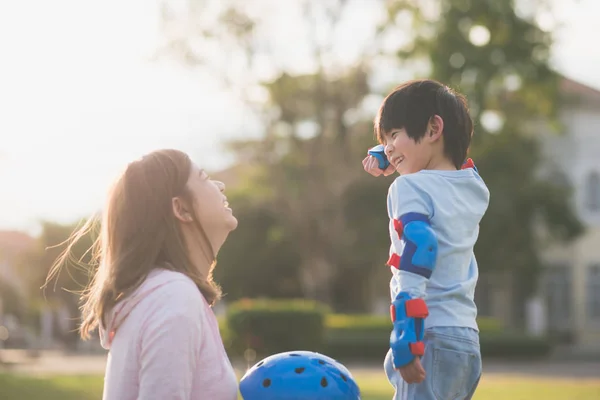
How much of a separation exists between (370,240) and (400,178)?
3334 cm

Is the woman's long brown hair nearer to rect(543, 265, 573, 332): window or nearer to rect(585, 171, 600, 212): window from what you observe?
rect(543, 265, 573, 332): window

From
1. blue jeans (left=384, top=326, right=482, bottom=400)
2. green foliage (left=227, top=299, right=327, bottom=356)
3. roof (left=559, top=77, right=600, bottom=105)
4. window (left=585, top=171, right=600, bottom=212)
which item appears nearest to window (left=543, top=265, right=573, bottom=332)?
window (left=585, top=171, right=600, bottom=212)

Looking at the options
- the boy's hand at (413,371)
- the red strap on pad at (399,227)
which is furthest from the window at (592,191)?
the boy's hand at (413,371)

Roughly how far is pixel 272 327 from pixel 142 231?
21.3 metres

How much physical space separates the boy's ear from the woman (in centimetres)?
89

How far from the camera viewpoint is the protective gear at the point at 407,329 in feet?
11.1

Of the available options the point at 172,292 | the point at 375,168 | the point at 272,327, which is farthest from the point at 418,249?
the point at 272,327

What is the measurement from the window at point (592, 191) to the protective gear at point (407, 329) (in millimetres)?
42036

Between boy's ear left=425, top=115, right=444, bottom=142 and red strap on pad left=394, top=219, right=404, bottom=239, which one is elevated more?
boy's ear left=425, top=115, right=444, bottom=142

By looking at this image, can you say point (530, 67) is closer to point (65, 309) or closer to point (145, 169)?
point (65, 309)

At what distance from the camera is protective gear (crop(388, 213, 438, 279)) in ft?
11.2

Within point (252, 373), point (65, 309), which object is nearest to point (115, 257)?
point (252, 373)

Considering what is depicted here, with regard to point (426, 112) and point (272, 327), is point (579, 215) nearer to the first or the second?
point (272, 327)

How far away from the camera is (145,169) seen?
3045mm
